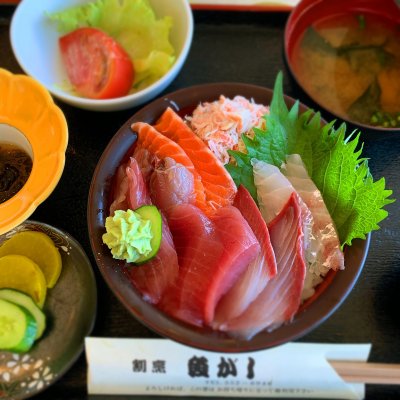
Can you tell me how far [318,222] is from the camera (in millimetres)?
1532

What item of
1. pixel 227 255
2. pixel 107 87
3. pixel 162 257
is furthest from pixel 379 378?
pixel 107 87

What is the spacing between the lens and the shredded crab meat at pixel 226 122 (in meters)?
1.67

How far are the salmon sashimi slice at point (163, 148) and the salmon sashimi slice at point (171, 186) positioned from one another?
0.12ft

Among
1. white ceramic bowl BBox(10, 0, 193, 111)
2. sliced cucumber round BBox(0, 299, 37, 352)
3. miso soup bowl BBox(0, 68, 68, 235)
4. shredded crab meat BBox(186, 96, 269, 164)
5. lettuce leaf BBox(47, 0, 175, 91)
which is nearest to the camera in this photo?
sliced cucumber round BBox(0, 299, 37, 352)

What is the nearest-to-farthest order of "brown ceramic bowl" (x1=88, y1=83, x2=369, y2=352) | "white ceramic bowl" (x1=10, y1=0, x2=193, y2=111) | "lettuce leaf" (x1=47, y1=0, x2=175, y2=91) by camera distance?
"brown ceramic bowl" (x1=88, y1=83, x2=369, y2=352) → "white ceramic bowl" (x1=10, y1=0, x2=193, y2=111) → "lettuce leaf" (x1=47, y1=0, x2=175, y2=91)

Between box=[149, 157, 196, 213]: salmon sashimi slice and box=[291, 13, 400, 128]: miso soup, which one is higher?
box=[291, 13, 400, 128]: miso soup

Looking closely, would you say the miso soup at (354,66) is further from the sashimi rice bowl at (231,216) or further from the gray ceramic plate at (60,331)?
the gray ceramic plate at (60,331)

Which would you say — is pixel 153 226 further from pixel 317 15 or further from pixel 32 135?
pixel 317 15

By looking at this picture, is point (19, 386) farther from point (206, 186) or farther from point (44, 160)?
point (206, 186)

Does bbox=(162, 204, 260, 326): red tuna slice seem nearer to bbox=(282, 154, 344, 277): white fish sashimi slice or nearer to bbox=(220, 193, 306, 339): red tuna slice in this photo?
bbox=(220, 193, 306, 339): red tuna slice

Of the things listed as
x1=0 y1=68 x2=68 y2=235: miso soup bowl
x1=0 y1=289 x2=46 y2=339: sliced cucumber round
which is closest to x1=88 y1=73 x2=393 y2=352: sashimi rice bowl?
x1=0 y1=68 x2=68 y2=235: miso soup bowl

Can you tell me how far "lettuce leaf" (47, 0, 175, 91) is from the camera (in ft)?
6.76

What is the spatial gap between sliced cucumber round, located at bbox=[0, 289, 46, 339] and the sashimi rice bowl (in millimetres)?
315

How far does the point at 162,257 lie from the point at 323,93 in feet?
3.65
